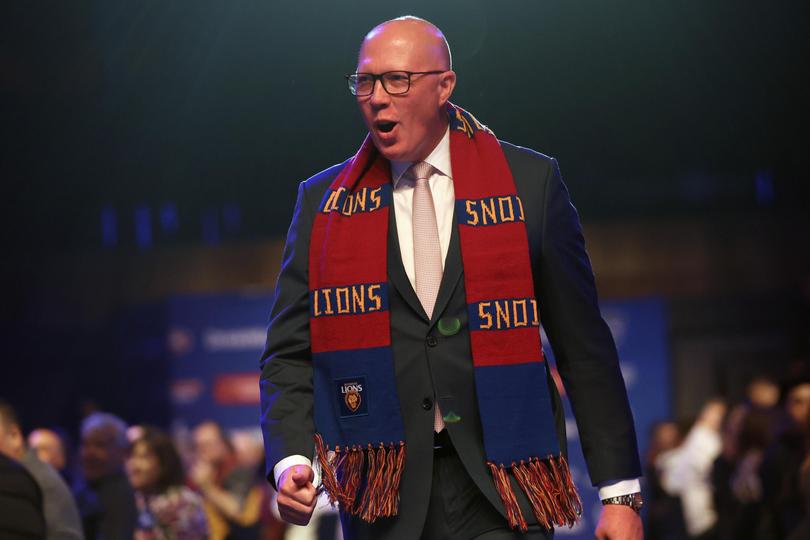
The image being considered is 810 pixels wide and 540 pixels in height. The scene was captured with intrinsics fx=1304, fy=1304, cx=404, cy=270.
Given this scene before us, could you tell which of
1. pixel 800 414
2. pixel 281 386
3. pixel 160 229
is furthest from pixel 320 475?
pixel 160 229

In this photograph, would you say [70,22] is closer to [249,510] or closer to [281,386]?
[249,510]

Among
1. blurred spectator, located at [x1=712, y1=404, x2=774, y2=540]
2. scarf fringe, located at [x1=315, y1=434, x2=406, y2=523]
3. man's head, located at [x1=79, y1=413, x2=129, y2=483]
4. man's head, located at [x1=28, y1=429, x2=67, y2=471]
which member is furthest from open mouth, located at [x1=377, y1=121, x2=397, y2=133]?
man's head, located at [x1=28, y1=429, x2=67, y2=471]

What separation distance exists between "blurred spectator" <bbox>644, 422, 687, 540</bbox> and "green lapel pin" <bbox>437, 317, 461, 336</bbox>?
7.14 m

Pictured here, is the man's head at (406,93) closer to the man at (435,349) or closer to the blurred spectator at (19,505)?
the man at (435,349)

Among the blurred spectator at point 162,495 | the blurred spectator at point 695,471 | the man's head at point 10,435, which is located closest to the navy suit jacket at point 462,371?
the man's head at point 10,435

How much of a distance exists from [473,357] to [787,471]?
4722 mm

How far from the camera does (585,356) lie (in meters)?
2.91

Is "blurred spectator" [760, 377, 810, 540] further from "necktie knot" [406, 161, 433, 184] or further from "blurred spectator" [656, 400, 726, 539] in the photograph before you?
"necktie knot" [406, 161, 433, 184]

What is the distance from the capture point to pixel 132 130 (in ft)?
31.9

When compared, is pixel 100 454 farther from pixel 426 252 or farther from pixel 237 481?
pixel 426 252

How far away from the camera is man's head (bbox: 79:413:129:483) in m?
6.88

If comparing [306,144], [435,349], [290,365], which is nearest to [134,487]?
[306,144]

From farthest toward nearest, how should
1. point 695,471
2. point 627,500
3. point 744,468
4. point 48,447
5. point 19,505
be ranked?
1. point 695,471
2. point 48,447
3. point 744,468
4. point 19,505
5. point 627,500

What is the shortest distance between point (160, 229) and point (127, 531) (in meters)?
7.08
